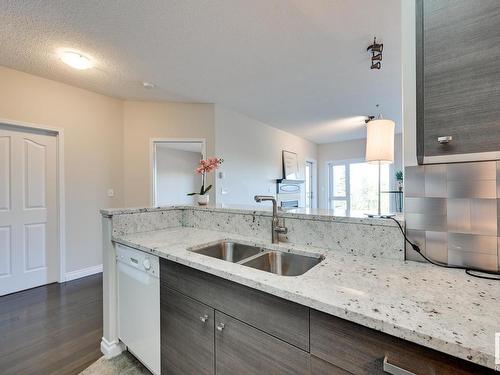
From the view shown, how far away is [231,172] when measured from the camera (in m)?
4.30

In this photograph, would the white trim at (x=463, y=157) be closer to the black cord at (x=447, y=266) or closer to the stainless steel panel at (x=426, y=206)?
the stainless steel panel at (x=426, y=206)

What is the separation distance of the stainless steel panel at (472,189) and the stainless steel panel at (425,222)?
11 cm

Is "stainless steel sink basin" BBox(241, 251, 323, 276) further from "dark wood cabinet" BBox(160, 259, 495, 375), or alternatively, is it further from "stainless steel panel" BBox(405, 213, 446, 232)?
"stainless steel panel" BBox(405, 213, 446, 232)

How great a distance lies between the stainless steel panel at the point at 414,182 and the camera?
3.65ft

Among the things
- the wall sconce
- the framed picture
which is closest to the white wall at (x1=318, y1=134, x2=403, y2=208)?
the framed picture

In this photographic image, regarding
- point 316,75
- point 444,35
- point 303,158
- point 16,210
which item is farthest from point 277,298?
point 303,158

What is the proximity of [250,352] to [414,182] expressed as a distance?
1.05m

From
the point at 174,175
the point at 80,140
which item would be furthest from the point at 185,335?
the point at 174,175

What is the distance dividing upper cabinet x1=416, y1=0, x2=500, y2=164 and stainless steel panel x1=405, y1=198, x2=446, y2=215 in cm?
20

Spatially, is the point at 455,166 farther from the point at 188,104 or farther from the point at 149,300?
the point at 188,104

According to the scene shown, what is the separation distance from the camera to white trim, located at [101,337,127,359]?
1708 mm

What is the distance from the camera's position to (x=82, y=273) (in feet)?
10.9

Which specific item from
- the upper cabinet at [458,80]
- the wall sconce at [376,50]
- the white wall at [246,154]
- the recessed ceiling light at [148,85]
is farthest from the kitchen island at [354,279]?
the white wall at [246,154]

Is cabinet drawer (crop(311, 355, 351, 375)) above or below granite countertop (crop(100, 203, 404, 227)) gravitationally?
below
